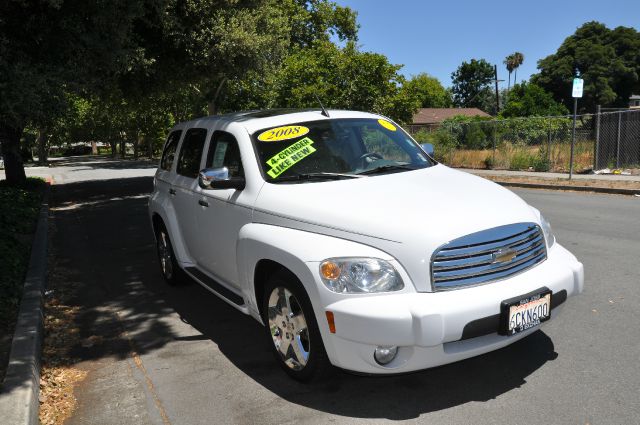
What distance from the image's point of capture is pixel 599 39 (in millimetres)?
57312

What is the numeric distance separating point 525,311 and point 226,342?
2482 millimetres

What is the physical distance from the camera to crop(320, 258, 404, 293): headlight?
3102 mm

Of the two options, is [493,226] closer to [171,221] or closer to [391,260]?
[391,260]

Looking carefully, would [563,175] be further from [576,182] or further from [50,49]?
[50,49]

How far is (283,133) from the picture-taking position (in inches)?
175

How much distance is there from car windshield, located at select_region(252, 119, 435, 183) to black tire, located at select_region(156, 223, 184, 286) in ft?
6.97

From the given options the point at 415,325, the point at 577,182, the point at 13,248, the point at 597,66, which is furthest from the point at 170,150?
the point at 597,66

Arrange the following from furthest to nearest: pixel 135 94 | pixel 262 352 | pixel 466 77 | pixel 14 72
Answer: pixel 466 77, pixel 135 94, pixel 14 72, pixel 262 352

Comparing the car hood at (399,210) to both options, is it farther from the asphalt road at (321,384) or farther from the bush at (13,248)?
the bush at (13,248)

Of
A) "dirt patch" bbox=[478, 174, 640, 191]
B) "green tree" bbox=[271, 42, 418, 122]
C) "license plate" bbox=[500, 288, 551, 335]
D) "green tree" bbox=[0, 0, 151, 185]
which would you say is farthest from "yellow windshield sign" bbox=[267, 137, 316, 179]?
"green tree" bbox=[271, 42, 418, 122]

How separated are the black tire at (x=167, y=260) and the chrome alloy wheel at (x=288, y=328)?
8.00 ft

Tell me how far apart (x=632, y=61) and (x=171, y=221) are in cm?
6322

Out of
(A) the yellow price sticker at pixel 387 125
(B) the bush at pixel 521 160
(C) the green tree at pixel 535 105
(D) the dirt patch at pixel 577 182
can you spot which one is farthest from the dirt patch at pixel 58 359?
(C) the green tree at pixel 535 105

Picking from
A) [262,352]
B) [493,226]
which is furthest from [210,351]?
[493,226]
